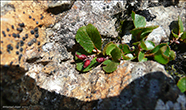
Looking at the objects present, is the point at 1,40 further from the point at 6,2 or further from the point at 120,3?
the point at 120,3

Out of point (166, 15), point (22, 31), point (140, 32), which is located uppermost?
point (166, 15)

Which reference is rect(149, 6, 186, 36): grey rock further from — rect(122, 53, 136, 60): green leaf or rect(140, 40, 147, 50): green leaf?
rect(122, 53, 136, 60): green leaf

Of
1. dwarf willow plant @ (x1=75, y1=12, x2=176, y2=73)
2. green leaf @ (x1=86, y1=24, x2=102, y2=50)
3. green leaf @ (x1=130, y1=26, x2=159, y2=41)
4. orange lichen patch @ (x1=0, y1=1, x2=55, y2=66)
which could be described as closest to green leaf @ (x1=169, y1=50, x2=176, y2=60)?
dwarf willow plant @ (x1=75, y1=12, x2=176, y2=73)

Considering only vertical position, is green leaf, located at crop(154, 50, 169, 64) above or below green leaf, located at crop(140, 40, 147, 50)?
below

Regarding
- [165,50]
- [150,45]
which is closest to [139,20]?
[150,45]

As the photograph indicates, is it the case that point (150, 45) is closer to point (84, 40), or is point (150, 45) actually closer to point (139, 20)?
point (139, 20)

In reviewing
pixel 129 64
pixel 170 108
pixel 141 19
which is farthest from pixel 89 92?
pixel 141 19
